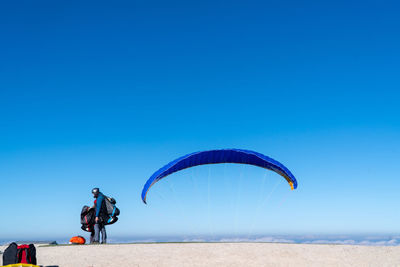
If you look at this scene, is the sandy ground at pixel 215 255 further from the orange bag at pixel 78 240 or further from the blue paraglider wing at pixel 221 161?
the blue paraglider wing at pixel 221 161

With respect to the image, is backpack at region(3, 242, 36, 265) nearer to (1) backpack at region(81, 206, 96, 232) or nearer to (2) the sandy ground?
(2) the sandy ground

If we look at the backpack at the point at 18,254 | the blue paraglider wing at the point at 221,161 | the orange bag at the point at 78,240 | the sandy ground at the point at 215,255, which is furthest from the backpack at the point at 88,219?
the backpack at the point at 18,254

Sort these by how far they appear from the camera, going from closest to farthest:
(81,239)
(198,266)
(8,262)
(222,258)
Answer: (8,262) < (198,266) < (222,258) < (81,239)

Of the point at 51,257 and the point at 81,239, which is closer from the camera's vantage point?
the point at 51,257

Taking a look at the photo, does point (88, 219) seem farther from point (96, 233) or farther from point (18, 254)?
point (18, 254)

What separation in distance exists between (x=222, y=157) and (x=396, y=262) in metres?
9.12

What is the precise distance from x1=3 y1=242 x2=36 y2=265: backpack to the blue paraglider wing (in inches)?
287

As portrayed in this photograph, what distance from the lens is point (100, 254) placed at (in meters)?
14.7

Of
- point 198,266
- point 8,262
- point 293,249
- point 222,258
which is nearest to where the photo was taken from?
point 8,262

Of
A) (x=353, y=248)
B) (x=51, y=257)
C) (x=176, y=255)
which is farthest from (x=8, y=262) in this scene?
(x=353, y=248)

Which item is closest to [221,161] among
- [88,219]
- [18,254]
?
[88,219]

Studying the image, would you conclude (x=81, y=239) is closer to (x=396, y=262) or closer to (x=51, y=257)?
(x=51, y=257)

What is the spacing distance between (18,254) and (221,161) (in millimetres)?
10894

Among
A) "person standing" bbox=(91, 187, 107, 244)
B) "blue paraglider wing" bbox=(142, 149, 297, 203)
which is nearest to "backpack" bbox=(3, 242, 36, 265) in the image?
"person standing" bbox=(91, 187, 107, 244)
